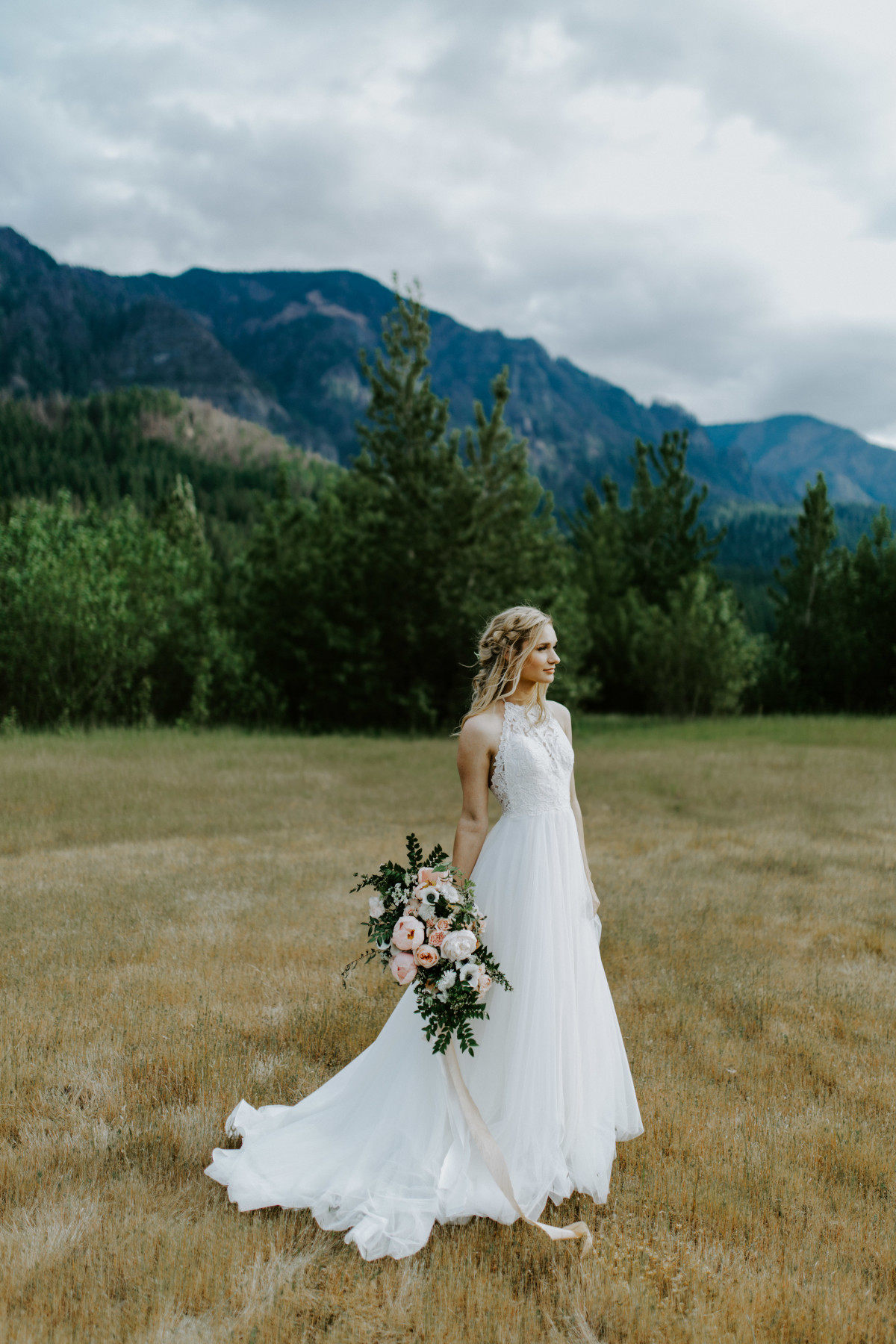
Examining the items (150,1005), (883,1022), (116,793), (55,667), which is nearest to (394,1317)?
(150,1005)

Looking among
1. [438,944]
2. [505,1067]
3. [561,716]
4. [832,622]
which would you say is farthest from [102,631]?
[832,622]

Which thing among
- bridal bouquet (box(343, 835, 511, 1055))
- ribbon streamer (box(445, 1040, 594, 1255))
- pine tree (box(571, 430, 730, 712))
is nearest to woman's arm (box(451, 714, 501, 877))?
bridal bouquet (box(343, 835, 511, 1055))

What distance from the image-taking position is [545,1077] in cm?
429

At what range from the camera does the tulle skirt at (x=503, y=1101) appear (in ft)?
13.6

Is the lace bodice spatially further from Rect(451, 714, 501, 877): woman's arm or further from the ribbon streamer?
the ribbon streamer

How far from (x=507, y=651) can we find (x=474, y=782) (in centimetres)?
72

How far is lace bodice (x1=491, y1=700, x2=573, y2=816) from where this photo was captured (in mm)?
Result: 4469

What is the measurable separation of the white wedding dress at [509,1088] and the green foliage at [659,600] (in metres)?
32.1

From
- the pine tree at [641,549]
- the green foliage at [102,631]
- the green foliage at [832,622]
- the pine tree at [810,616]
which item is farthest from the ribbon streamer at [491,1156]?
the pine tree at [810,616]

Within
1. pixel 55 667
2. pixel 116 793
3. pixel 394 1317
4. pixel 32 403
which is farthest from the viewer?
pixel 32 403

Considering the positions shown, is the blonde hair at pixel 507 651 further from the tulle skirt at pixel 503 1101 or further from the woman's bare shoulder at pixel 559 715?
the tulle skirt at pixel 503 1101

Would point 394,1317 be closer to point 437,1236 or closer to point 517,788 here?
point 437,1236

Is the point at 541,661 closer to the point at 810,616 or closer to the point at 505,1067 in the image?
the point at 505,1067

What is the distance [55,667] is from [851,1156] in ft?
95.4
